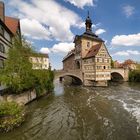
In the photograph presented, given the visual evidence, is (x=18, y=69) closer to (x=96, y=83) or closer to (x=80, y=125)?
(x=80, y=125)

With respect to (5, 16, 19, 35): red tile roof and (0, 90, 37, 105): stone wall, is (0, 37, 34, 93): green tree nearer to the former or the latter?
(0, 90, 37, 105): stone wall

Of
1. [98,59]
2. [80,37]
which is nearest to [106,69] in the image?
[98,59]

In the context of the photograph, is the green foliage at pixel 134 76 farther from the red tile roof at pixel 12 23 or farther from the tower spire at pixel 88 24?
the red tile roof at pixel 12 23

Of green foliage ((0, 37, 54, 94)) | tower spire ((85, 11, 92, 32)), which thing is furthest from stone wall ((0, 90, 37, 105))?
tower spire ((85, 11, 92, 32))

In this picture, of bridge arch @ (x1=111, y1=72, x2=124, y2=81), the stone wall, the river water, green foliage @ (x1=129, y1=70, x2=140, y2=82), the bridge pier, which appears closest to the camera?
the river water

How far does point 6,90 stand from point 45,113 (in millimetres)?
5474

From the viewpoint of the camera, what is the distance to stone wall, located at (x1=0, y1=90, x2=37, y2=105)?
634 inches

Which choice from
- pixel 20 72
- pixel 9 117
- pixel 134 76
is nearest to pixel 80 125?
pixel 9 117

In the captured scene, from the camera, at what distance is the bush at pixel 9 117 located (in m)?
11.0

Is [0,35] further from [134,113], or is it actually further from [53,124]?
[134,113]

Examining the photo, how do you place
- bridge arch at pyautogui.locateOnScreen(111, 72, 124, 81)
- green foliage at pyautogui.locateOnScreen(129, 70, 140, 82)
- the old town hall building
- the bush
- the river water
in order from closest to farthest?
1. the river water
2. the bush
3. the old town hall building
4. green foliage at pyautogui.locateOnScreen(129, 70, 140, 82)
5. bridge arch at pyautogui.locateOnScreen(111, 72, 124, 81)

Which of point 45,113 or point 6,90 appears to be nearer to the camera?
point 45,113

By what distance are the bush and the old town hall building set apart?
1035 inches

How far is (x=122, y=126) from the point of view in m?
11.9
